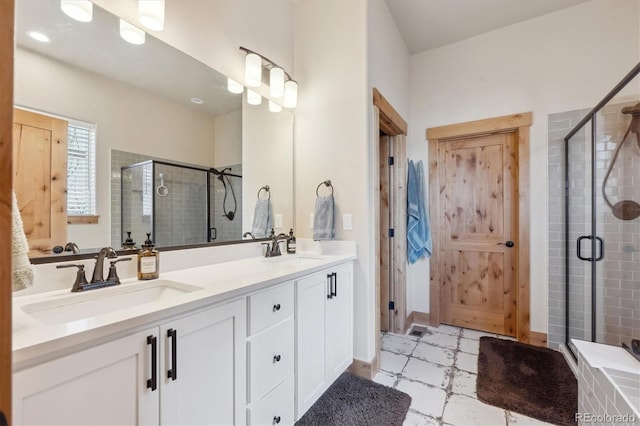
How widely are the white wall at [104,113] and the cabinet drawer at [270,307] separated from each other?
75cm

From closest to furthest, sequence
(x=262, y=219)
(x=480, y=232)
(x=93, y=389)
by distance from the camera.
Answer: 1. (x=93, y=389)
2. (x=262, y=219)
3. (x=480, y=232)

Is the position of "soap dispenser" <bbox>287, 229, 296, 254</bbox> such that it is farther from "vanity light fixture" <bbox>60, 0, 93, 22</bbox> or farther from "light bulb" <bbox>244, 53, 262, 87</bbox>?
"vanity light fixture" <bbox>60, 0, 93, 22</bbox>

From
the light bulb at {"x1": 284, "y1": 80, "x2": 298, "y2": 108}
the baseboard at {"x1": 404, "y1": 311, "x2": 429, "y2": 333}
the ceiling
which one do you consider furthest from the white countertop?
the ceiling

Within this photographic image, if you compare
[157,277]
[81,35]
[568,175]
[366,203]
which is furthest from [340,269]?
[568,175]

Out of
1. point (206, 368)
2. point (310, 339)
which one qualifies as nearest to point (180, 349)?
point (206, 368)

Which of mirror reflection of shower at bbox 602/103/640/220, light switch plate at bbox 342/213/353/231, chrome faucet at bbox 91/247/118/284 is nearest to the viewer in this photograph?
chrome faucet at bbox 91/247/118/284

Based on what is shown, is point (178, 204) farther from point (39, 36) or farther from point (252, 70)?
Answer: point (252, 70)

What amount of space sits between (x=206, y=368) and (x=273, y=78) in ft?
6.42

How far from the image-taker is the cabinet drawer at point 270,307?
4.13 ft

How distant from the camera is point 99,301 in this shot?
3.63 ft

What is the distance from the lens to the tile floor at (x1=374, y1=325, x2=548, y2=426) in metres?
1.69

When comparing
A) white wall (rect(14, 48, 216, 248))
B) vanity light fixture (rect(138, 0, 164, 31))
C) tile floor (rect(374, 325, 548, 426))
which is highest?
vanity light fixture (rect(138, 0, 164, 31))

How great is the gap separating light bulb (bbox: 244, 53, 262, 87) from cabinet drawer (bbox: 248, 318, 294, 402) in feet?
5.32

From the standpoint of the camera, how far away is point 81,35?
1.22m
